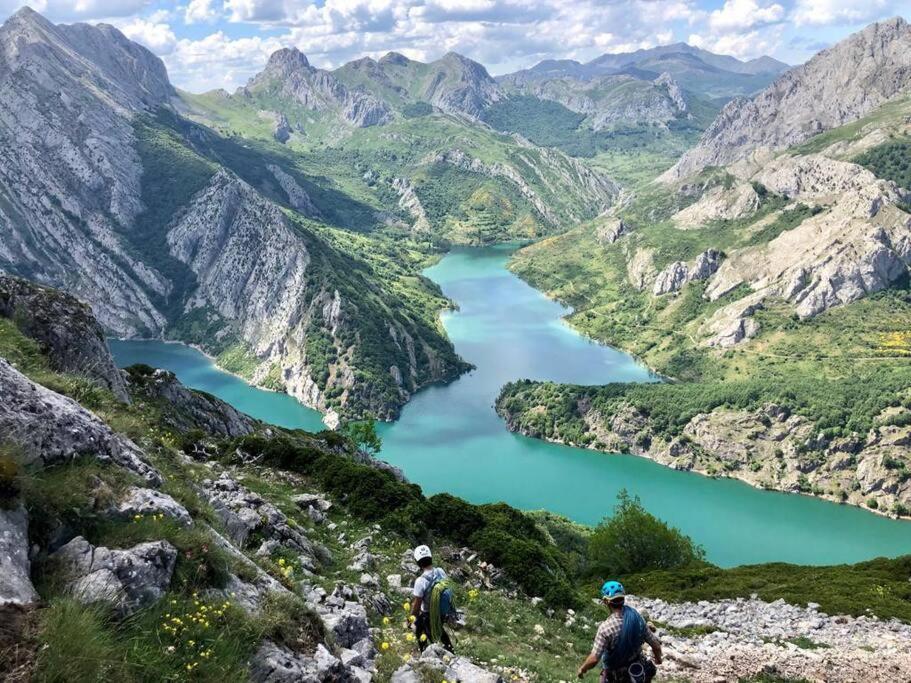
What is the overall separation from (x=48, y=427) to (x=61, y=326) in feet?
106

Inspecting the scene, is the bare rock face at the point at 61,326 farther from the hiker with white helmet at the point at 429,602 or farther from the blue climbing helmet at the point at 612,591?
the blue climbing helmet at the point at 612,591

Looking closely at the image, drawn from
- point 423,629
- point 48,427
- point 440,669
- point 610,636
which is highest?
point 48,427

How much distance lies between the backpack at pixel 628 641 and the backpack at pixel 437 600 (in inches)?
179

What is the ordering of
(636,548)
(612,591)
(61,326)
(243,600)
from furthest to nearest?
(636,548)
(61,326)
(612,591)
(243,600)

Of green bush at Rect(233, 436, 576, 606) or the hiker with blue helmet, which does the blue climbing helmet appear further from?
green bush at Rect(233, 436, 576, 606)

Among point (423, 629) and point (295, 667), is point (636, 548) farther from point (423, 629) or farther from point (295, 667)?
point (295, 667)

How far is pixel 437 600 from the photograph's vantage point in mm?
17688

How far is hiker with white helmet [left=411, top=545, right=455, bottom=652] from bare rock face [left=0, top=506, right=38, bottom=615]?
904 cm

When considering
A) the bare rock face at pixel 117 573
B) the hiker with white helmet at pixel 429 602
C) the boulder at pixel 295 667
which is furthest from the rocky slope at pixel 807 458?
the bare rock face at pixel 117 573

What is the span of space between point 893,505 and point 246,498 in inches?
7088

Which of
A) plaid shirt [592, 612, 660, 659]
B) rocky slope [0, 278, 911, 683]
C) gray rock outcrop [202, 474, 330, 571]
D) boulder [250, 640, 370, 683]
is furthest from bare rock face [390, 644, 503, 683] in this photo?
→ gray rock outcrop [202, 474, 330, 571]

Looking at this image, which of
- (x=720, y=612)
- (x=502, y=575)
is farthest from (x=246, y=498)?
(x=720, y=612)

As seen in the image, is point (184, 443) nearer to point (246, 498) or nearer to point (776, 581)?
point (246, 498)

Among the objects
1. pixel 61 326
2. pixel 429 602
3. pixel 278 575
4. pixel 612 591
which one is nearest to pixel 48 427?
pixel 278 575
